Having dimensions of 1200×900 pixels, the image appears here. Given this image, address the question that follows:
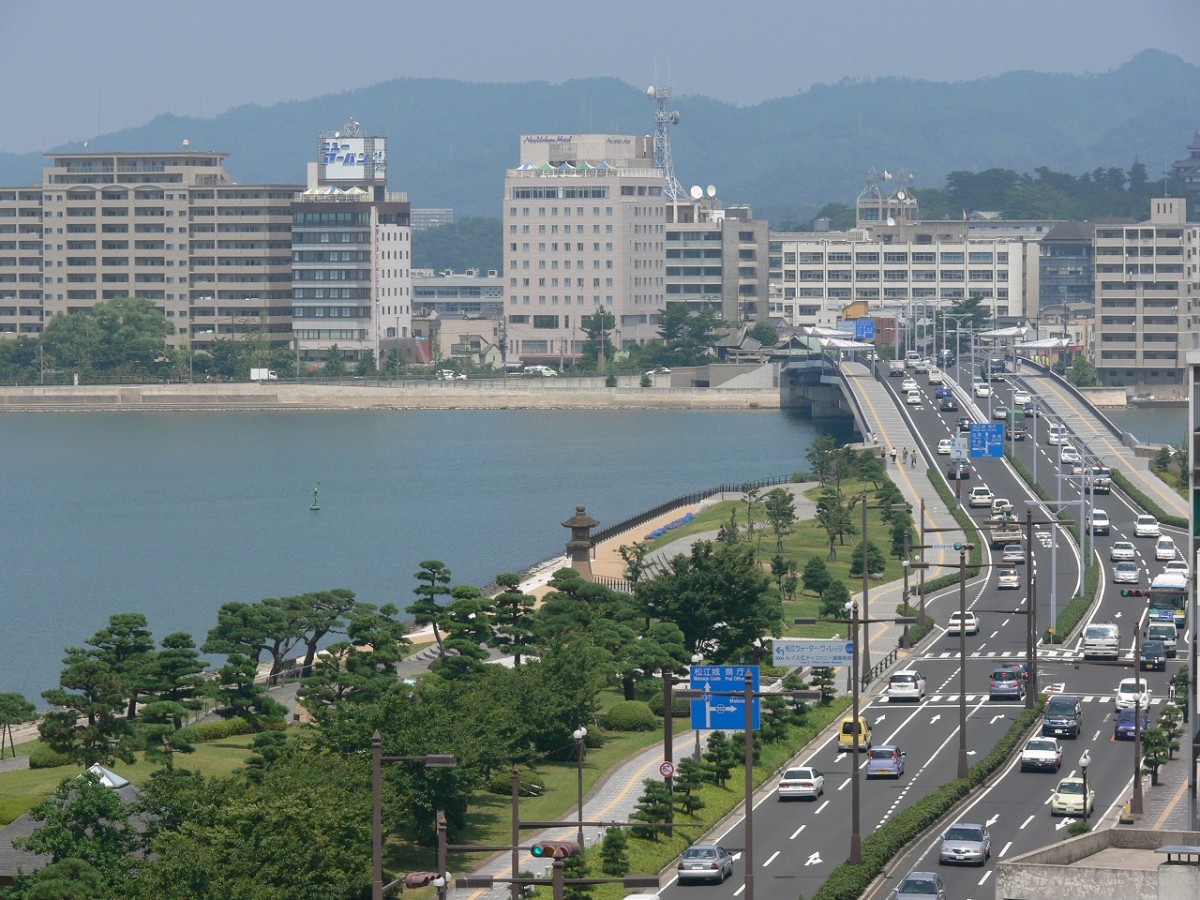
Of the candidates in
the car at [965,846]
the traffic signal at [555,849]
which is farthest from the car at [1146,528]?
the traffic signal at [555,849]

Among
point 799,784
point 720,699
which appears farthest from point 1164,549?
point 720,699

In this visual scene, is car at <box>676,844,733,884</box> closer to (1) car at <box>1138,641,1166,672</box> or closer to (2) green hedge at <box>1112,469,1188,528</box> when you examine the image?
(1) car at <box>1138,641,1166,672</box>

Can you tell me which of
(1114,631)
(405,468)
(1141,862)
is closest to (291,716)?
(1114,631)

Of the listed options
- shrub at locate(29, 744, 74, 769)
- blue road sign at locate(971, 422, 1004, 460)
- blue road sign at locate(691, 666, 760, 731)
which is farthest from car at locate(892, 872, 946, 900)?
blue road sign at locate(971, 422, 1004, 460)

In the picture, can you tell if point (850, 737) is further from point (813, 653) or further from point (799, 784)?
point (799, 784)

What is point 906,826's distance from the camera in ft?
147

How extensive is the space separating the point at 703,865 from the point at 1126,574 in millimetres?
46347

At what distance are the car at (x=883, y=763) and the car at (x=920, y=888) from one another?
1186cm

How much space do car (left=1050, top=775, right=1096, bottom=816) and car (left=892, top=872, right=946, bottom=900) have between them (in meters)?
8.29

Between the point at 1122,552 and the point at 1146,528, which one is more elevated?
the point at 1146,528

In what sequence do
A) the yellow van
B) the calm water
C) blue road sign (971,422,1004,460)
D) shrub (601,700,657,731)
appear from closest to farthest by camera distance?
the yellow van
shrub (601,700,657,731)
the calm water
blue road sign (971,422,1004,460)

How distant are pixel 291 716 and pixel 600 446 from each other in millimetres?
116379

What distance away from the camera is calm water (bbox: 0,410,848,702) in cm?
10019

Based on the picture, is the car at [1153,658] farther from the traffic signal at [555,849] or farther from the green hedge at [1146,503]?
the green hedge at [1146,503]
